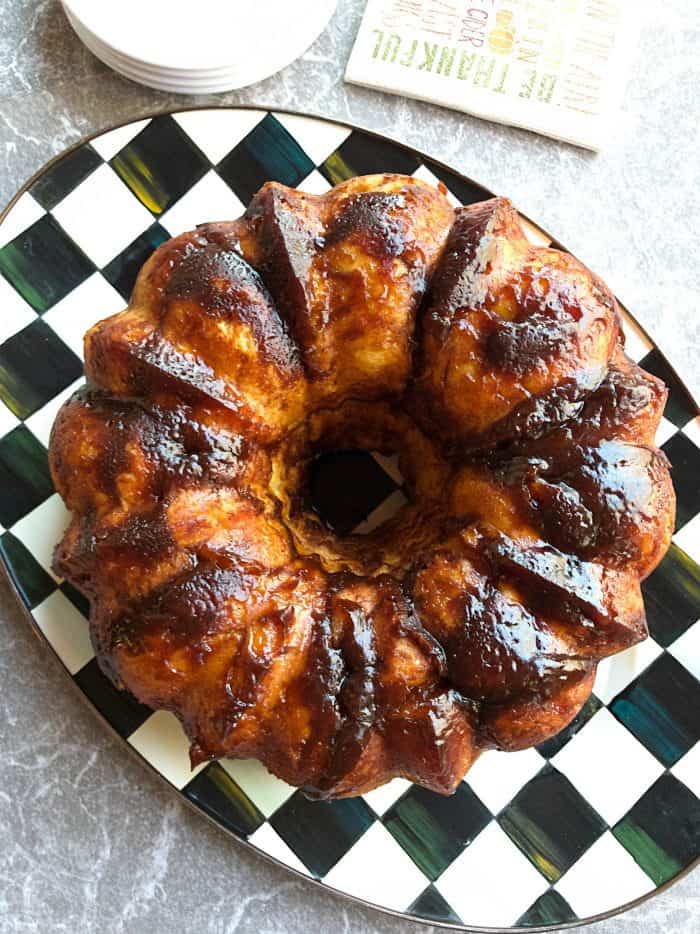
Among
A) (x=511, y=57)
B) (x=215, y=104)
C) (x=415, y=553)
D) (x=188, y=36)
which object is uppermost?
(x=188, y=36)

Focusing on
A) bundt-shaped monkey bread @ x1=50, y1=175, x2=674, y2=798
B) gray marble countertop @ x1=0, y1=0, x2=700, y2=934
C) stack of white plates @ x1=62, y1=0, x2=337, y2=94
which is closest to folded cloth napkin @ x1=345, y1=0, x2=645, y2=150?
gray marble countertop @ x1=0, y1=0, x2=700, y2=934

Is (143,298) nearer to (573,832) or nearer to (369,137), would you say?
(369,137)

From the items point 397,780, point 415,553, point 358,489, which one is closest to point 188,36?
point 358,489

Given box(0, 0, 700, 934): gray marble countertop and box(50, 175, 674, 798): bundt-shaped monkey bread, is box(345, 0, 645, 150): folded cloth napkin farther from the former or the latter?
box(50, 175, 674, 798): bundt-shaped monkey bread

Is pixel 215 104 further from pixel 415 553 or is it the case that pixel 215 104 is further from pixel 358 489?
pixel 415 553

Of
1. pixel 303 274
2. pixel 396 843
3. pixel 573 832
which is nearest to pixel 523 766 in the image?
pixel 573 832

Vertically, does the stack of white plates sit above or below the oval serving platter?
above
